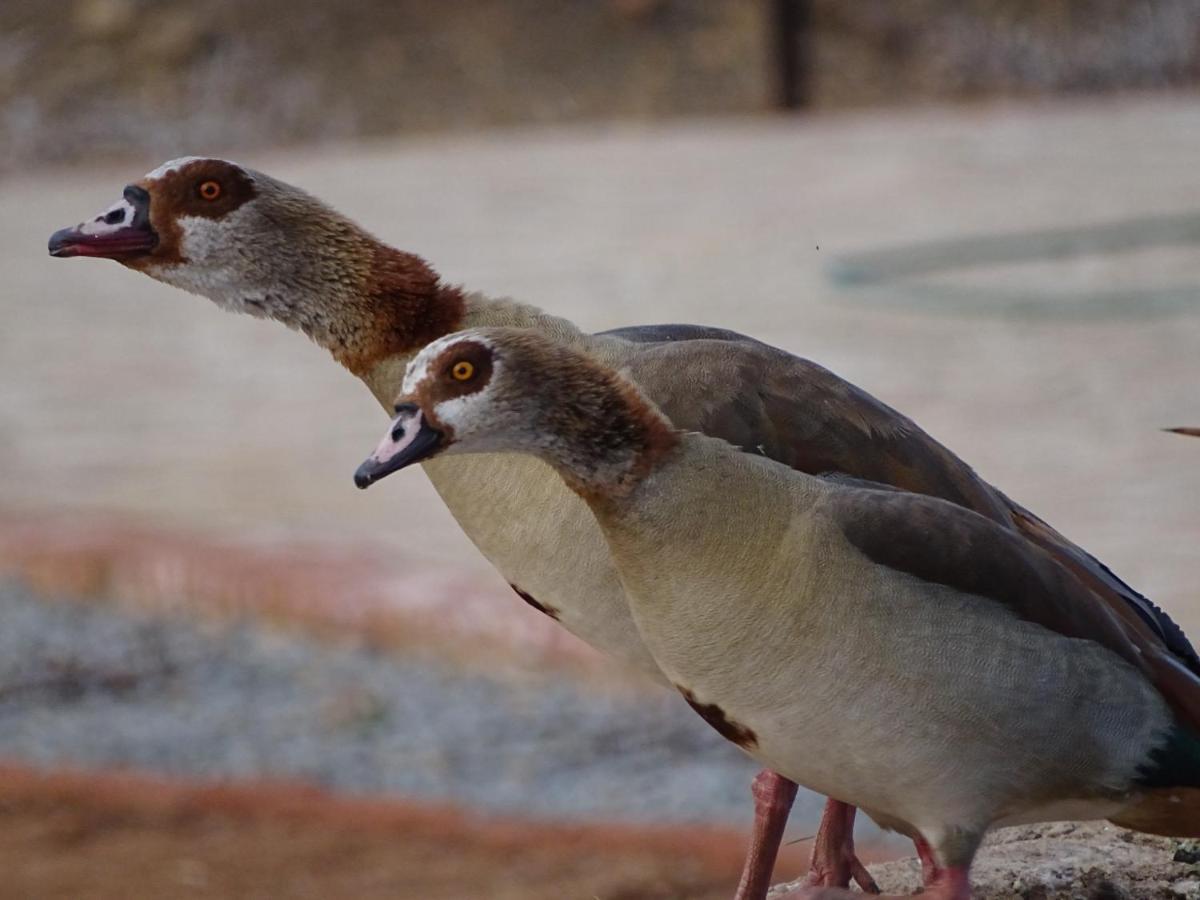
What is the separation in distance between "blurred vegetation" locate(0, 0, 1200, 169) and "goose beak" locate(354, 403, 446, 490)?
13428mm

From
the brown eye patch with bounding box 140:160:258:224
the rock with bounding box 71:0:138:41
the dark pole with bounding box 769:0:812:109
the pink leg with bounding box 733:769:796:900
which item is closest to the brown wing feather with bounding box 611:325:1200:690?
the pink leg with bounding box 733:769:796:900

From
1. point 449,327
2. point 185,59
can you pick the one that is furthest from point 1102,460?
point 185,59

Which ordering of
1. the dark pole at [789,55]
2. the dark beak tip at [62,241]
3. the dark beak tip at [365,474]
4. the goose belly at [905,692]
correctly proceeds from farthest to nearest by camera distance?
1. the dark pole at [789,55]
2. the dark beak tip at [62,241]
3. the goose belly at [905,692]
4. the dark beak tip at [365,474]

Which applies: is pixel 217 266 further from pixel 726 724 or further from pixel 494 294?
pixel 494 294

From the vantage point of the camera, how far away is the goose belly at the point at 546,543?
242 cm

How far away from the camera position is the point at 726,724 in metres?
2.21

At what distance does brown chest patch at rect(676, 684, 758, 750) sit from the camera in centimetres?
219

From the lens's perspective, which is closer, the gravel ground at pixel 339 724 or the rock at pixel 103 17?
the gravel ground at pixel 339 724

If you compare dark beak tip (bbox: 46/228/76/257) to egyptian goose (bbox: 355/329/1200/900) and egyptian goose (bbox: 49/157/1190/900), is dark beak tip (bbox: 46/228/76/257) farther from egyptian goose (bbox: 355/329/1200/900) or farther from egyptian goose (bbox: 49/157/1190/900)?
egyptian goose (bbox: 355/329/1200/900)

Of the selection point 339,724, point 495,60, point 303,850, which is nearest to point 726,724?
point 303,850

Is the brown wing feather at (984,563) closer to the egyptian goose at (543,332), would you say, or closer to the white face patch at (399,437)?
the egyptian goose at (543,332)

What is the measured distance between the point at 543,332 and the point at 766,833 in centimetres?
73

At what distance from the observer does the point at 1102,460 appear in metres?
6.96

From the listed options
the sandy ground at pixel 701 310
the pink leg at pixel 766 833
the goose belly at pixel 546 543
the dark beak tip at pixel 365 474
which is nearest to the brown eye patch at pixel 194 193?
the goose belly at pixel 546 543
